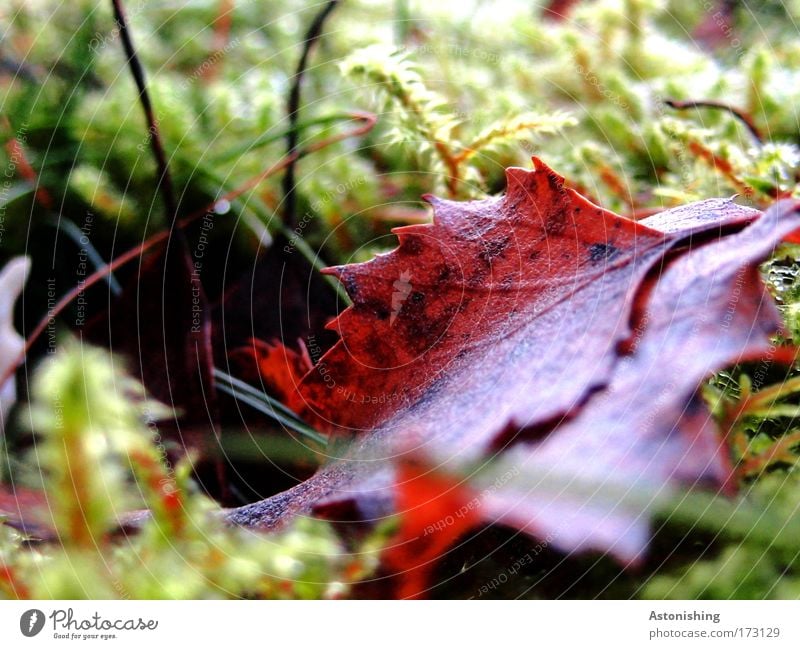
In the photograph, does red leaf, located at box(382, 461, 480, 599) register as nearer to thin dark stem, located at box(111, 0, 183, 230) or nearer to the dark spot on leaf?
the dark spot on leaf

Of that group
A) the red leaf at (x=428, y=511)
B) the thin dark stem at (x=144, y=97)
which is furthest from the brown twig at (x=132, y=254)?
the red leaf at (x=428, y=511)

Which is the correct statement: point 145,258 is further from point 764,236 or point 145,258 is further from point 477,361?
point 764,236

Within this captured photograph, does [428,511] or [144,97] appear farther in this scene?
[144,97]
